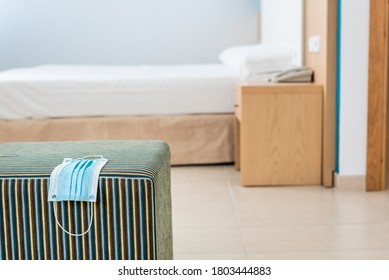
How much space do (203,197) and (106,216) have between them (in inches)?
65.7

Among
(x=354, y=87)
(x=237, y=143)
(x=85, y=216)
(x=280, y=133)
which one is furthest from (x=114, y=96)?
(x=85, y=216)

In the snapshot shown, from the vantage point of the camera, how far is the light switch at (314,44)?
12.1 ft

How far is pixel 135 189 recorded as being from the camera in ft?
5.96

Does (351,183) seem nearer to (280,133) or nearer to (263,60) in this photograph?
(280,133)

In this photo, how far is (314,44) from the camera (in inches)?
148

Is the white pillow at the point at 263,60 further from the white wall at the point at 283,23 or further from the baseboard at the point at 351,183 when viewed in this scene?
the baseboard at the point at 351,183

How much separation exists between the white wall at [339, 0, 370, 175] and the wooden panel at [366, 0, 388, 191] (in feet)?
0.10

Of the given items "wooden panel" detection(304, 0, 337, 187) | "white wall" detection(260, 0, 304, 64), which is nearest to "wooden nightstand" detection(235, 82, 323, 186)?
"wooden panel" detection(304, 0, 337, 187)

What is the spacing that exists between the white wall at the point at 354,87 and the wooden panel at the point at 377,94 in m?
0.03

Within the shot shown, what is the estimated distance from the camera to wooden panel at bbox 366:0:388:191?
3418 mm

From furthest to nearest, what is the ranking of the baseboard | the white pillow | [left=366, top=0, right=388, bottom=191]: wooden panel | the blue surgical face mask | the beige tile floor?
1. the white pillow
2. the baseboard
3. [left=366, top=0, right=388, bottom=191]: wooden panel
4. the beige tile floor
5. the blue surgical face mask

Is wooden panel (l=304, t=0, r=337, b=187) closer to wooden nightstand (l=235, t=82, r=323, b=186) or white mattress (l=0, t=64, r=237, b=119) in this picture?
wooden nightstand (l=235, t=82, r=323, b=186)

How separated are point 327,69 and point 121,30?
3166 mm

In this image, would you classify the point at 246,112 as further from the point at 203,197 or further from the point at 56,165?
the point at 56,165
